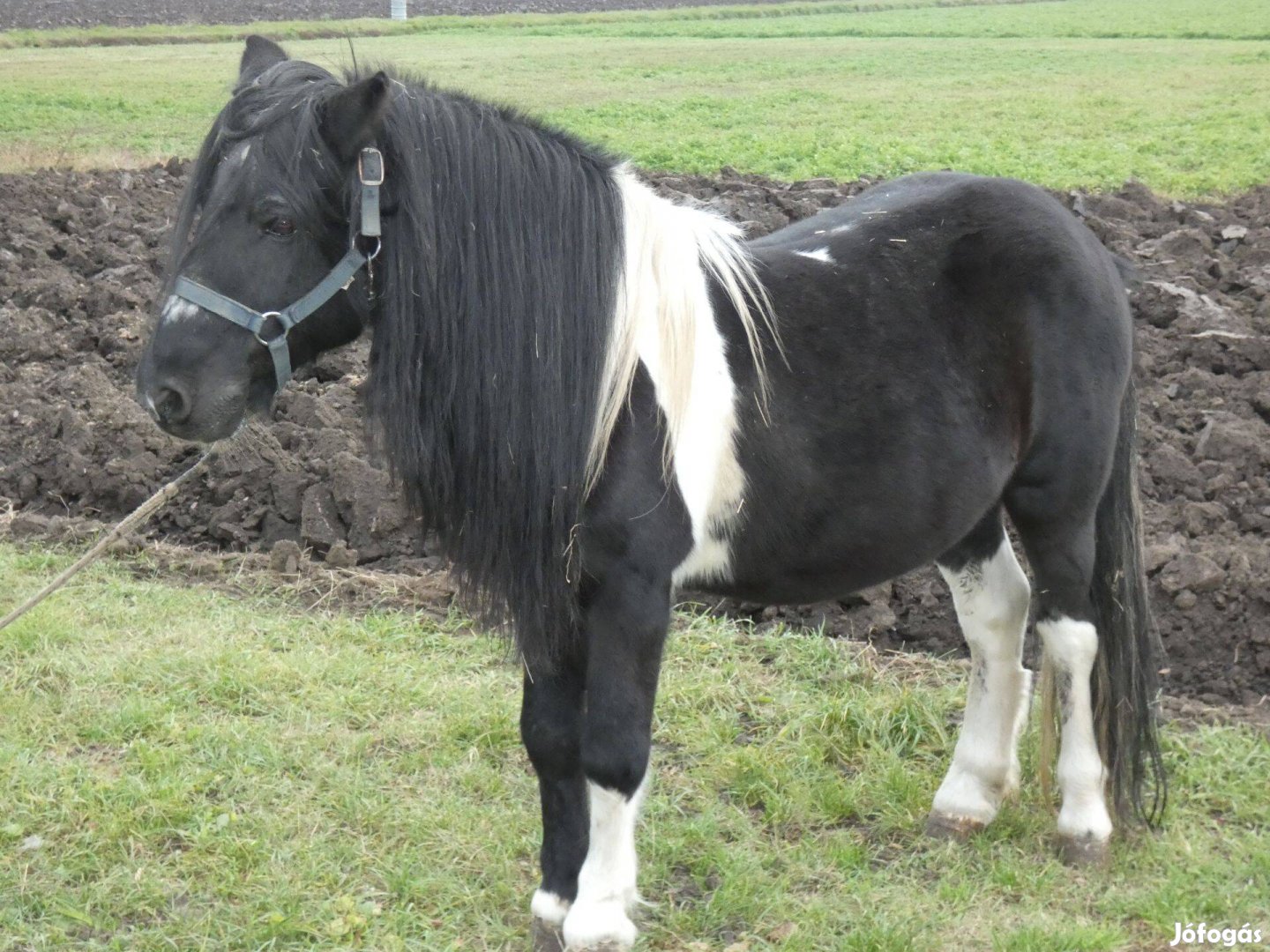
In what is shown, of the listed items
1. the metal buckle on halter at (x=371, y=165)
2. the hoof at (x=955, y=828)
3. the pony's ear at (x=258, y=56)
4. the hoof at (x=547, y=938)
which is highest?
the pony's ear at (x=258, y=56)

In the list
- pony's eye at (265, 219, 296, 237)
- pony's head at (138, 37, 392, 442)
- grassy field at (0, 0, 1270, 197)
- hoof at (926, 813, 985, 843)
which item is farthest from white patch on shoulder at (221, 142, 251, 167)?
grassy field at (0, 0, 1270, 197)

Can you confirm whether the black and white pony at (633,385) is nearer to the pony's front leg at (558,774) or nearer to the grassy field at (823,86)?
the pony's front leg at (558,774)

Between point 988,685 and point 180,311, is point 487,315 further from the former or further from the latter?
point 988,685

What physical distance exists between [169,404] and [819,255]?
170 cm

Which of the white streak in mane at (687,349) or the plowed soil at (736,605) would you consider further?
the plowed soil at (736,605)

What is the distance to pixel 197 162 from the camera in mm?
2811

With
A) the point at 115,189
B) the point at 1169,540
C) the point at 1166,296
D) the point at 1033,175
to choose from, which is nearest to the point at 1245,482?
the point at 1169,540

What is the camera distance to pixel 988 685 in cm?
387

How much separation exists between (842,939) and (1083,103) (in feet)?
49.6

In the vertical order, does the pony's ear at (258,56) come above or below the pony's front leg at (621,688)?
above

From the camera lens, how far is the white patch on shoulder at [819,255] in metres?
3.42

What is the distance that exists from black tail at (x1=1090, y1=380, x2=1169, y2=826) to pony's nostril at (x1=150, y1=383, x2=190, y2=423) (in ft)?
8.31

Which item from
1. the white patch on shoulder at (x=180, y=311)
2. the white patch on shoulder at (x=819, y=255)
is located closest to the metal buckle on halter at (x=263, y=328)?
the white patch on shoulder at (x=180, y=311)

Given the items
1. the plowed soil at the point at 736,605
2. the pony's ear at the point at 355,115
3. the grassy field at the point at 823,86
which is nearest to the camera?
the pony's ear at the point at 355,115
